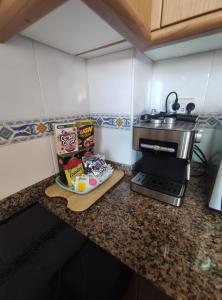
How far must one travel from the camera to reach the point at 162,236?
17.8 inches

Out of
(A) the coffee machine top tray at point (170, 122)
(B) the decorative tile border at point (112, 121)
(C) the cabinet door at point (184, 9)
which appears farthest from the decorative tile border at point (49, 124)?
(C) the cabinet door at point (184, 9)

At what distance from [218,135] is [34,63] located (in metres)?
0.95

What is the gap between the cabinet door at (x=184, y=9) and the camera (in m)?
0.40

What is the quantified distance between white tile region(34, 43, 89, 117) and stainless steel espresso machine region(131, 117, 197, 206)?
0.40m

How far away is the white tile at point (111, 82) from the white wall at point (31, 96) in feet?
0.35

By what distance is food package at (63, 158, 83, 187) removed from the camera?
67 centimetres

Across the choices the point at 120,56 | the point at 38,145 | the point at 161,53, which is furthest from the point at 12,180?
the point at 161,53

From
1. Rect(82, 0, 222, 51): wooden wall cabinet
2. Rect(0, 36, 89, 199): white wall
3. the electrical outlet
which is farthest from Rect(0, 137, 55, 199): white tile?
the electrical outlet

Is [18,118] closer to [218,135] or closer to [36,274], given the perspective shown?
[36,274]

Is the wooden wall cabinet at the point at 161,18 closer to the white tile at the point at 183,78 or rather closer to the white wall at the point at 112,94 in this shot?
the white wall at the point at 112,94

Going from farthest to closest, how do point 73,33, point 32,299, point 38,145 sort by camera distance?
point 38,145, point 73,33, point 32,299

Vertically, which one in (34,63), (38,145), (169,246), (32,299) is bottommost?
(32,299)

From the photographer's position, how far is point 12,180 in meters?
0.57

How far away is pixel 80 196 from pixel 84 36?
651mm
